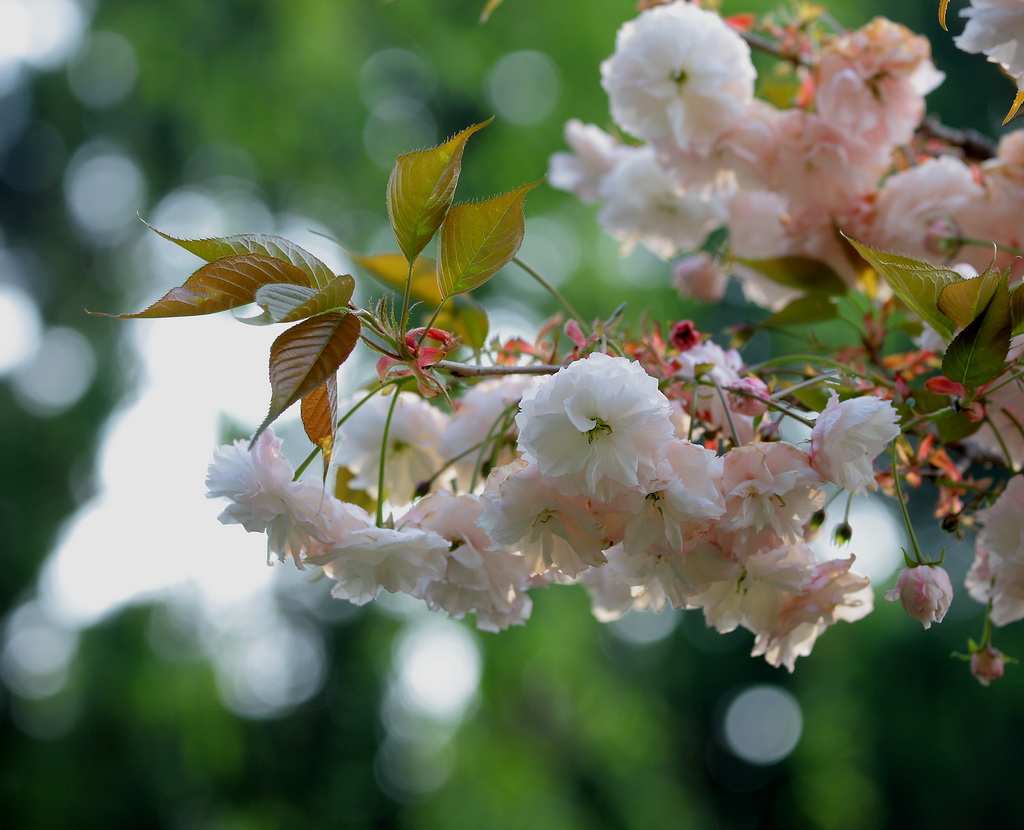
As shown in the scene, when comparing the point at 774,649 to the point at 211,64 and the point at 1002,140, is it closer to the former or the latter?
the point at 1002,140

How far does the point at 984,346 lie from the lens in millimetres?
398

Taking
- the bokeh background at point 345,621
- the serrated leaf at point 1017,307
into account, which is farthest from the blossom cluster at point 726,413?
the bokeh background at point 345,621

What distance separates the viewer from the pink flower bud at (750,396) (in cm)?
43

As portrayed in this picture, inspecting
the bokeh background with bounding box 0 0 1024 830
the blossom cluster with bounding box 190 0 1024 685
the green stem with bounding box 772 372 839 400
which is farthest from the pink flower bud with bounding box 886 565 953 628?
the bokeh background with bounding box 0 0 1024 830

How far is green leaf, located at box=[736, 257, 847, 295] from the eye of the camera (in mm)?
687

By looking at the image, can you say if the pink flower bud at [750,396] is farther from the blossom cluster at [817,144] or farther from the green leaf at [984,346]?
the blossom cluster at [817,144]

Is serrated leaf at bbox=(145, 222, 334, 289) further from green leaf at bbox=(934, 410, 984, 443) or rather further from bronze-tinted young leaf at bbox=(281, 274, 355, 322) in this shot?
green leaf at bbox=(934, 410, 984, 443)

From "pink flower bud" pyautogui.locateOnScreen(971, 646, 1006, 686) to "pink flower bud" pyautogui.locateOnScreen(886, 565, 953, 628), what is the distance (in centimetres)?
13

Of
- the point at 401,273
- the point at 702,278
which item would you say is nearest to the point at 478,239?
the point at 401,273

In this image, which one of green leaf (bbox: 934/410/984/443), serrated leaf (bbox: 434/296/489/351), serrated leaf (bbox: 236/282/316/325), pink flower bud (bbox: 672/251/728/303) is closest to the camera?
serrated leaf (bbox: 236/282/316/325)

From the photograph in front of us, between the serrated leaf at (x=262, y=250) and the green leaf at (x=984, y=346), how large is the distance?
280mm

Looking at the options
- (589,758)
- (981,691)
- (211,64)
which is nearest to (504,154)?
(211,64)

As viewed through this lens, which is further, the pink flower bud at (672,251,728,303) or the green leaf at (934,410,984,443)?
the pink flower bud at (672,251,728,303)

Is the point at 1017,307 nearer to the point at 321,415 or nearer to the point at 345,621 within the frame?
the point at 321,415
